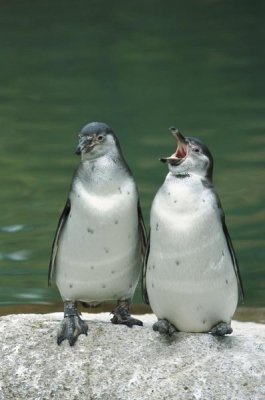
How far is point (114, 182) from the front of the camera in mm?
3572

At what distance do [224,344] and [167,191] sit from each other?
24.1 inches

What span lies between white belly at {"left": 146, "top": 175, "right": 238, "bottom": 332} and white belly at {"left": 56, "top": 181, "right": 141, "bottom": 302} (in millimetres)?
108

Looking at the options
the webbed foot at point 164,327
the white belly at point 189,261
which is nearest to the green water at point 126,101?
the webbed foot at point 164,327

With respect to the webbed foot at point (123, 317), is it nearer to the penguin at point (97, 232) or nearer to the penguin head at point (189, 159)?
the penguin at point (97, 232)

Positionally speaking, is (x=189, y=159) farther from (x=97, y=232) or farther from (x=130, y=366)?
(x=130, y=366)

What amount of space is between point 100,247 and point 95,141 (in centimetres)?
36

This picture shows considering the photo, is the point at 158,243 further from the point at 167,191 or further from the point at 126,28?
the point at 126,28

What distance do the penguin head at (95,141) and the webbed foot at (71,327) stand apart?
57 centimetres

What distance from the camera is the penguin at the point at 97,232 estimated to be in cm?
357

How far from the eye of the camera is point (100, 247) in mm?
3633

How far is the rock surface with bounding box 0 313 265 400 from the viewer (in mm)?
3590

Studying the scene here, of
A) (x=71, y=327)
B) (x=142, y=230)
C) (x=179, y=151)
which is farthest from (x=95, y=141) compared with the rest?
(x=71, y=327)

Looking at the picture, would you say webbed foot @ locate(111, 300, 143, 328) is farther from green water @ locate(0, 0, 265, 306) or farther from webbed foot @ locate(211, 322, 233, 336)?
green water @ locate(0, 0, 265, 306)

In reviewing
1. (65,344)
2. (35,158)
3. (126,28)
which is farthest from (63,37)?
(65,344)
